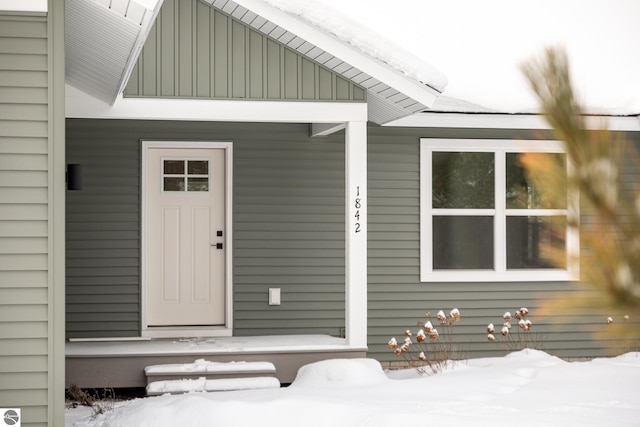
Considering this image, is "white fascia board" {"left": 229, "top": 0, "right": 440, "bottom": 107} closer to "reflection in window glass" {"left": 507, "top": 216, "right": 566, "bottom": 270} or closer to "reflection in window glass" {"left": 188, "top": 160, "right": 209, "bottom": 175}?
"reflection in window glass" {"left": 188, "top": 160, "right": 209, "bottom": 175}

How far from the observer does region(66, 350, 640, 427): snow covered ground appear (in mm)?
5977

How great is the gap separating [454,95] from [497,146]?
78 centimetres

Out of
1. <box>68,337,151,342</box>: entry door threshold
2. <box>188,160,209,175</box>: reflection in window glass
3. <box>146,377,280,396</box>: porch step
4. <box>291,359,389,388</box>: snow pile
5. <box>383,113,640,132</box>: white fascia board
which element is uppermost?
<box>383,113,640,132</box>: white fascia board

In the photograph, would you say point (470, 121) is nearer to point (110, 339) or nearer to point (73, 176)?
point (110, 339)

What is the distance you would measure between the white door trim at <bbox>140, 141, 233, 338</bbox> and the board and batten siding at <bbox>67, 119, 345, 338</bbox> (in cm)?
6

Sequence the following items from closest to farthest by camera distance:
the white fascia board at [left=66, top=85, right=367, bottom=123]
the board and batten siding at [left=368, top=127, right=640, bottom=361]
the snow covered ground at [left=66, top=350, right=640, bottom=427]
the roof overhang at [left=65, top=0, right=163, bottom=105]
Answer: the roof overhang at [left=65, top=0, right=163, bottom=105]
the snow covered ground at [left=66, top=350, right=640, bottom=427]
the white fascia board at [left=66, top=85, right=367, bottom=123]
the board and batten siding at [left=368, top=127, right=640, bottom=361]

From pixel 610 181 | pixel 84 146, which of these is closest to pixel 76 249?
pixel 84 146

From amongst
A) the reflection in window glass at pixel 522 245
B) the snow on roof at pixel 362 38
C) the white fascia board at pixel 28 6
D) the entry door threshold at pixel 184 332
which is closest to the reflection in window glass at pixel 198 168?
the entry door threshold at pixel 184 332

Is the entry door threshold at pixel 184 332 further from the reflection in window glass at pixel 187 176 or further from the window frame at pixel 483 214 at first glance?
the window frame at pixel 483 214

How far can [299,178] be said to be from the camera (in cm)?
1010

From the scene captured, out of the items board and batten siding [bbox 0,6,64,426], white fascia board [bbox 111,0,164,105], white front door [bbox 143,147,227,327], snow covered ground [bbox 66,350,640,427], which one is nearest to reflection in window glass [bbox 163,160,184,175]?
white front door [bbox 143,147,227,327]

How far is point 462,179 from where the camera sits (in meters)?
10.5

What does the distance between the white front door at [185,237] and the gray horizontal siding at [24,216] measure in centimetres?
463

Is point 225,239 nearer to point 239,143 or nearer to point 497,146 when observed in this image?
point 239,143
